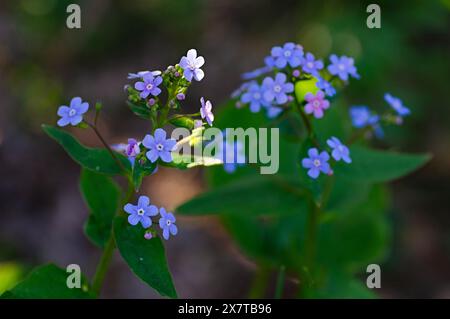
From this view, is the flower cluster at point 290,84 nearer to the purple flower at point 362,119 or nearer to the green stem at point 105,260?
the purple flower at point 362,119

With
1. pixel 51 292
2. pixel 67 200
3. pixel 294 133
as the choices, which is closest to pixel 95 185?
pixel 51 292

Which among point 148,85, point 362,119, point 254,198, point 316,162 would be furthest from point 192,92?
point 148,85

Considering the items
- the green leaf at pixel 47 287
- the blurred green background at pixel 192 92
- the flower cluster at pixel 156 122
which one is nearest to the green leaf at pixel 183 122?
the flower cluster at pixel 156 122

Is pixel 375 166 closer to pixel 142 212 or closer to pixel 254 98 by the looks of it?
pixel 254 98

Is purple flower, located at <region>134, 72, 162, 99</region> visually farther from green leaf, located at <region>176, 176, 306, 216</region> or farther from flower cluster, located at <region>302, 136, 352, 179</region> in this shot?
green leaf, located at <region>176, 176, 306, 216</region>
